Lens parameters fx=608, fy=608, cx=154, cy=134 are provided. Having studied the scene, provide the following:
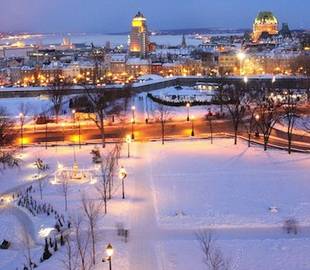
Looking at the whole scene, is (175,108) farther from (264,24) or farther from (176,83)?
(264,24)

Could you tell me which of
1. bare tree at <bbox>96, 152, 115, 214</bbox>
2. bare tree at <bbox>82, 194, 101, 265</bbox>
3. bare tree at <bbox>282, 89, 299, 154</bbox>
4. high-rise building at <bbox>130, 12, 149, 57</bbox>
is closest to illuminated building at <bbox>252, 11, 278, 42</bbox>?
high-rise building at <bbox>130, 12, 149, 57</bbox>

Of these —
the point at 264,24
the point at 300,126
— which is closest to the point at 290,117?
the point at 300,126

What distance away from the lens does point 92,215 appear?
20734 millimetres

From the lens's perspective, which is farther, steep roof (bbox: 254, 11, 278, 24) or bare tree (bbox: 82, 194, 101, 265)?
steep roof (bbox: 254, 11, 278, 24)

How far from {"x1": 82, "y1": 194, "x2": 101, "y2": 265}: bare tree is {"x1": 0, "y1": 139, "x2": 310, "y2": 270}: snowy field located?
0.31m

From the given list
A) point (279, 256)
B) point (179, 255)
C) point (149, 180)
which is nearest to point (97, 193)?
point (149, 180)

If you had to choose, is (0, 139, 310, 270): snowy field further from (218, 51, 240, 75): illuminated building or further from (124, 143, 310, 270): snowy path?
(218, 51, 240, 75): illuminated building

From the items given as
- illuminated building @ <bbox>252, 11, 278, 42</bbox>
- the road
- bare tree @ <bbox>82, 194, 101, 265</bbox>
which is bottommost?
bare tree @ <bbox>82, 194, 101, 265</bbox>

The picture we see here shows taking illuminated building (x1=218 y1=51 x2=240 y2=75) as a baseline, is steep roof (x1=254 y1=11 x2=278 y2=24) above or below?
above

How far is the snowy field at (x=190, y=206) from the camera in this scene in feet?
60.4

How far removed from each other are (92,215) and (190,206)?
14.4 feet

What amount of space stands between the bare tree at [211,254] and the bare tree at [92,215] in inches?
131

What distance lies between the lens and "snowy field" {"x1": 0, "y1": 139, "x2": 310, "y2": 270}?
1841 centimetres

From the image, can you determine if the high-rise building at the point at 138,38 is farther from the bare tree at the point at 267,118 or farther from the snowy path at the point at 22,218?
the snowy path at the point at 22,218
